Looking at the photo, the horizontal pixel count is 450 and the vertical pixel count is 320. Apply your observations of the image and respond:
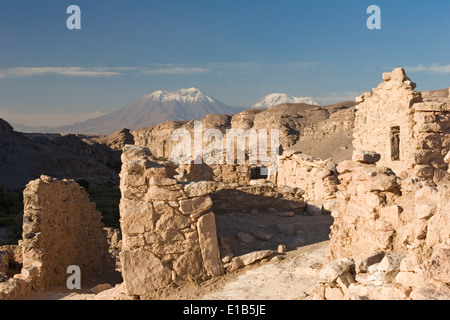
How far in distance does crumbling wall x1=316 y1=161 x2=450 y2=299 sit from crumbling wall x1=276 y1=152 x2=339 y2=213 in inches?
189

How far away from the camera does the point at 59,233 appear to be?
31.1 ft

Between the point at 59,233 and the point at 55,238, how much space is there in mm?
158

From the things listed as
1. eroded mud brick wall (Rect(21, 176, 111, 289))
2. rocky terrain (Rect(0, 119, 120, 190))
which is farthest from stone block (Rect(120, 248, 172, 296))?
rocky terrain (Rect(0, 119, 120, 190))

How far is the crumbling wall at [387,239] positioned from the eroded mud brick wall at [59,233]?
5.49m

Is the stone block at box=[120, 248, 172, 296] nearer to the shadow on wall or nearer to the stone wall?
the stone wall

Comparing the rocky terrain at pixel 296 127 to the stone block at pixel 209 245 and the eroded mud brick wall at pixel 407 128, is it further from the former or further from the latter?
the stone block at pixel 209 245

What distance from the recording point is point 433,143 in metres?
10.3

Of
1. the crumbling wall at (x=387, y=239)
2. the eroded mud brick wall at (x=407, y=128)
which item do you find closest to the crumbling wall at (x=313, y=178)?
the eroded mud brick wall at (x=407, y=128)

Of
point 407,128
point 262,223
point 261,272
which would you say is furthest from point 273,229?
point 407,128

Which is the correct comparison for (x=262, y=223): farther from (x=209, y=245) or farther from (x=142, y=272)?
(x=142, y=272)

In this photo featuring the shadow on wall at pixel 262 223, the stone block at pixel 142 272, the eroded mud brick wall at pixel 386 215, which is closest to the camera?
the eroded mud brick wall at pixel 386 215

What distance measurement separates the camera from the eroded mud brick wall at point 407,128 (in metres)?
10.2

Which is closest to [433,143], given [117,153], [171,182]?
[171,182]
